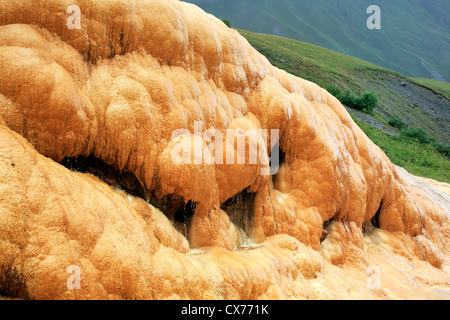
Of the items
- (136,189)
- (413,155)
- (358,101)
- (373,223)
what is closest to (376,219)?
(373,223)

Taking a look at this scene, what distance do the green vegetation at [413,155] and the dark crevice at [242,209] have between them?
66.4 feet

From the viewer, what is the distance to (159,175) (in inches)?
201

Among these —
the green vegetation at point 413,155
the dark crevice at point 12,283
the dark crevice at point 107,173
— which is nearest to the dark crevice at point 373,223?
the dark crevice at point 107,173

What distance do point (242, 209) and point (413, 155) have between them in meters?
25.2

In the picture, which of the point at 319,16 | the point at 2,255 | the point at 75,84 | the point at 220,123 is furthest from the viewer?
the point at 319,16

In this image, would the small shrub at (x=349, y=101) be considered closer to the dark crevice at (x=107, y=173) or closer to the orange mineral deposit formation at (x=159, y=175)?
the orange mineral deposit formation at (x=159, y=175)

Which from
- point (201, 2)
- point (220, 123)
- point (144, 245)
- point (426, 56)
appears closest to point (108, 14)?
point (220, 123)

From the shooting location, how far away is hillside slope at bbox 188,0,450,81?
124188 millimetres

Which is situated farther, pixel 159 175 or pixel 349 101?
pixel 349 101

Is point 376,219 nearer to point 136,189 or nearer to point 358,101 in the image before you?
point 136,189

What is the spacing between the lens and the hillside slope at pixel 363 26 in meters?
124

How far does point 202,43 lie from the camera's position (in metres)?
6.15

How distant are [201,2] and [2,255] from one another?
435 feet

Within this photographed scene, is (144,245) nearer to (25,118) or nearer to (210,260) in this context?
(210,260)
